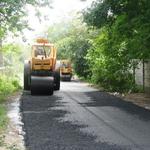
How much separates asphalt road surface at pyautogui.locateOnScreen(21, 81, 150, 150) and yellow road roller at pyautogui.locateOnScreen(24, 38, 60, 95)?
3.38 metres

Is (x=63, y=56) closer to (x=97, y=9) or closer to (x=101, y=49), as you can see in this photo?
(x=101, y=49)

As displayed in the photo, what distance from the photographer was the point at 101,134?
1380 centimetres

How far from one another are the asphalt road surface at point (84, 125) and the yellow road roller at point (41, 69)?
3.38 m

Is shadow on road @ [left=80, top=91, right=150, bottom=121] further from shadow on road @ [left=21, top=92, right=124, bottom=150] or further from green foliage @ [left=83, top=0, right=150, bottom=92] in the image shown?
green foliage @ [left=83, top=0, right=150, bottom=92]

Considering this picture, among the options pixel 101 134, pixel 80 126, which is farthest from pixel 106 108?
pixel 101 134

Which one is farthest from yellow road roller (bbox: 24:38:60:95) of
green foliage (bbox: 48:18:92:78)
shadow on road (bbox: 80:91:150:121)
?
green foliage (bbox: 48:18:92:78)

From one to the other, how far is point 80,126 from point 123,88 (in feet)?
49.2

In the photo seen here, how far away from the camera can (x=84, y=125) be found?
15.5 metres

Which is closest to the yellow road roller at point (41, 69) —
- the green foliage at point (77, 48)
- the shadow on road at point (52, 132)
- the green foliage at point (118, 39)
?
the green foliage at point (118, 39)

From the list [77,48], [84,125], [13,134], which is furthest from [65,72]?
[13,134]

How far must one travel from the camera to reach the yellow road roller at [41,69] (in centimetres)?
2634

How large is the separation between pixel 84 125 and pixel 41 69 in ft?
37.7

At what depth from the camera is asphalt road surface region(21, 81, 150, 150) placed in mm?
12341

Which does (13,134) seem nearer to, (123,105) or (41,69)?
(123,105)
